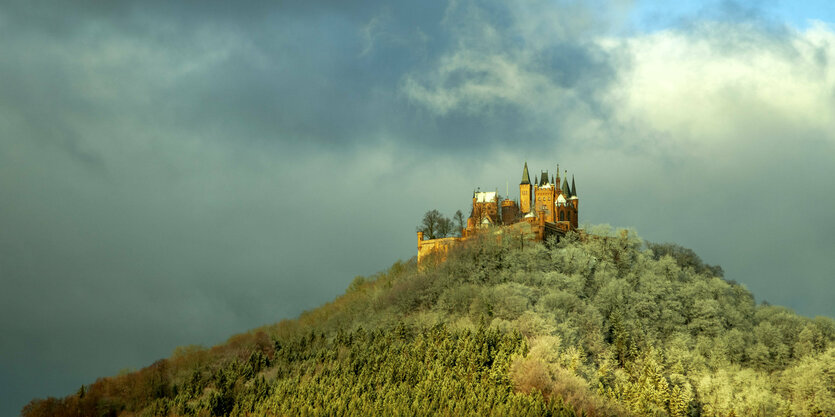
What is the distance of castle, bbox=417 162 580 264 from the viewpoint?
12294 cm

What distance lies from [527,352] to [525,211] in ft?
173

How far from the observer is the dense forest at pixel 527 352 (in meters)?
80.2

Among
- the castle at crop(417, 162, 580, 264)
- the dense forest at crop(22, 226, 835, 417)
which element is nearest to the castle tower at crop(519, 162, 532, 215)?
the castle at crop(417, 162, 580, 264)

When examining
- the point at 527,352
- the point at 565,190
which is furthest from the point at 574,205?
the point at 527,352

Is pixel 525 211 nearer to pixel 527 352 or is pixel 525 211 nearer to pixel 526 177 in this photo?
pixel 526 177

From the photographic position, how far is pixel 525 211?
13550 cm

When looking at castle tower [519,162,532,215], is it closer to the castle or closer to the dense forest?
the castle

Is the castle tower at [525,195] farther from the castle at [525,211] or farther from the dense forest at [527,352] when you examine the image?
the dense forest at [527,352]

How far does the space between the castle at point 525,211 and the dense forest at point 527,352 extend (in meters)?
4.14

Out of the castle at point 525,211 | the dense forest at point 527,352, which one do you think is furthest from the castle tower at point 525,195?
the dense forest at point 527,352

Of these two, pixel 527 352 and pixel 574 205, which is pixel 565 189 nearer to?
pixel 574 205

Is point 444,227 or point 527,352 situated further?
point 444,227

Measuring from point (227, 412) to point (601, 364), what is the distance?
133ft

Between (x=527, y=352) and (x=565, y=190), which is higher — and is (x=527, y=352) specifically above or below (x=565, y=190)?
below
